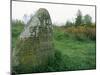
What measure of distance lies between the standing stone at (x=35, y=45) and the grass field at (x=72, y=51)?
0.10m

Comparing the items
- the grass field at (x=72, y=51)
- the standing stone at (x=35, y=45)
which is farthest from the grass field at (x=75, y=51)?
the standing stone at (x=35, y=45)

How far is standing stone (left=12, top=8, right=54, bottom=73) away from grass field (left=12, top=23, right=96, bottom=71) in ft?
0.31

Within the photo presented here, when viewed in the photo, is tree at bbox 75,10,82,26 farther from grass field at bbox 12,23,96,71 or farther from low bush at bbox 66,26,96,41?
grass field at bbox 12,23,96,71

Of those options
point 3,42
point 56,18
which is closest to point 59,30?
point 56,18

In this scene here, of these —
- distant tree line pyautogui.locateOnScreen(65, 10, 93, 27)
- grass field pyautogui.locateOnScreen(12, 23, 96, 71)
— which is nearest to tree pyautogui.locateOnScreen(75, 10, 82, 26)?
distant tree line pyautogui.locateOnScreen(65, 10, 93, 27)

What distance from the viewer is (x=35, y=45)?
226cm

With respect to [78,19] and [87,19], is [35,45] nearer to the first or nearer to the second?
[78,19]

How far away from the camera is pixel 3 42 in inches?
84.7

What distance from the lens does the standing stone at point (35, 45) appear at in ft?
7.21

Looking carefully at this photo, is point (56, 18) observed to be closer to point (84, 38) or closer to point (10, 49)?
point (84, 38)

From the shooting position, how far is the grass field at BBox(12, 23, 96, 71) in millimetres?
2338

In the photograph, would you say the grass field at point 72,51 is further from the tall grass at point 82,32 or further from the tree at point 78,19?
the tree at point 78,19

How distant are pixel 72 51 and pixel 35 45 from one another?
17.7 inches

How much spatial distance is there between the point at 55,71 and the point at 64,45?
312 millimetres
